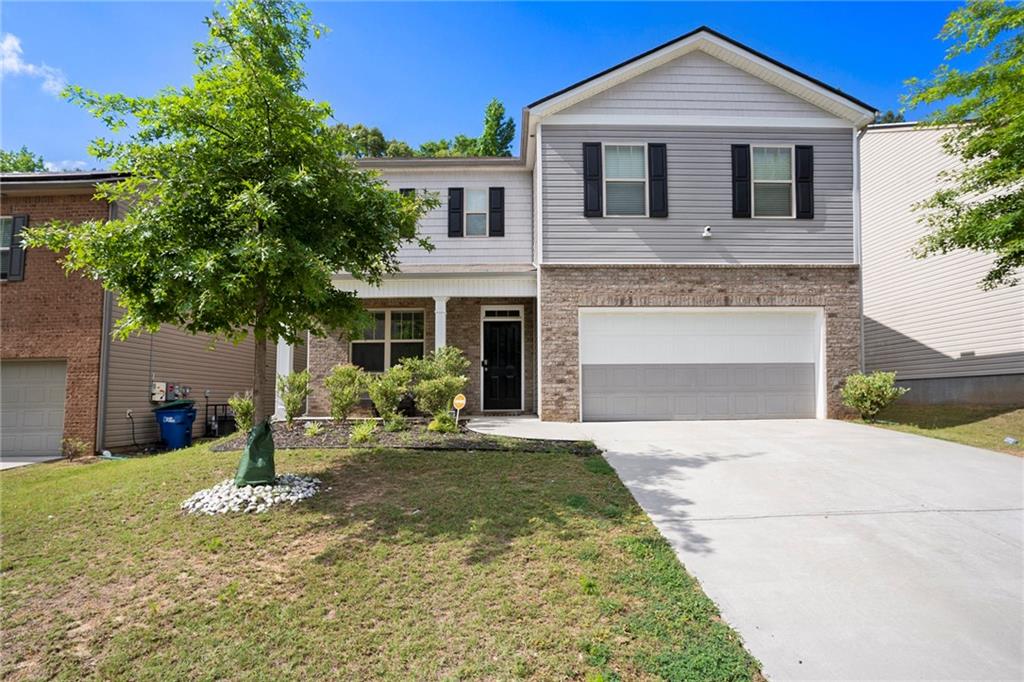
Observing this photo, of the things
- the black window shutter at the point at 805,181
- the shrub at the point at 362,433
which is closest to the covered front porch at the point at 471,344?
the shrub at the point at 362,433

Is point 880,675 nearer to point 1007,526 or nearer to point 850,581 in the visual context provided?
point 850,581

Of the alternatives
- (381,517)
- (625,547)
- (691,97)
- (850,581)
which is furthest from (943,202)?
(381,517)

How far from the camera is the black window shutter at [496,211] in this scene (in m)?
12.5

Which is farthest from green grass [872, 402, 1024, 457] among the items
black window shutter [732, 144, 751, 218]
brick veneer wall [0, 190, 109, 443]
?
brick veneer wall [0, 190, 109, 443]

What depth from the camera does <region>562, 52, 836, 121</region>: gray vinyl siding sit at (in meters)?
10.9

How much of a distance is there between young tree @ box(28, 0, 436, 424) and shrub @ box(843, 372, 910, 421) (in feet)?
31.4

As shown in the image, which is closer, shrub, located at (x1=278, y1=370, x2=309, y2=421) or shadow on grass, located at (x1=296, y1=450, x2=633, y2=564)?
shadow on grass, located at (x1=296, y1=450, x2=633, y2=564)

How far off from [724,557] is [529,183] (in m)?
10.2

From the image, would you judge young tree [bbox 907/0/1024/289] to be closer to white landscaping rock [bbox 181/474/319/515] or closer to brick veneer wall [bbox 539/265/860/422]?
brick veneer wall [bbox 539/265/860/422]

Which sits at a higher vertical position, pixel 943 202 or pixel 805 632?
pixel 943 202

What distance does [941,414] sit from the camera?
11930 mm

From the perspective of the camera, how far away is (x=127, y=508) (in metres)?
5.48

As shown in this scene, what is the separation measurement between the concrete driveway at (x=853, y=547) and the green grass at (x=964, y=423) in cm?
130

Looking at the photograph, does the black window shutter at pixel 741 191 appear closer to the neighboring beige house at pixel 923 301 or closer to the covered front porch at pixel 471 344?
the neighboring beige house at pixel 923 301
